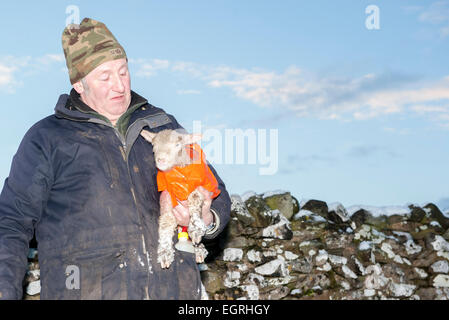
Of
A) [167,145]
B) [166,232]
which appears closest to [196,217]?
[166,232]

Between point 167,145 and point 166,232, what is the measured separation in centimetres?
63

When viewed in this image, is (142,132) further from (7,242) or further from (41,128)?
(7,242)

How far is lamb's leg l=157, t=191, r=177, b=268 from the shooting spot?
3357 mm

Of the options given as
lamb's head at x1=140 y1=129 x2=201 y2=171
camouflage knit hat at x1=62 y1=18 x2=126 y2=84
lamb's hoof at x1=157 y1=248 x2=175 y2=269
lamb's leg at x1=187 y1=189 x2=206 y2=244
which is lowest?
lamb's hoof at x1=157 y1=248 x2=175 y2=269

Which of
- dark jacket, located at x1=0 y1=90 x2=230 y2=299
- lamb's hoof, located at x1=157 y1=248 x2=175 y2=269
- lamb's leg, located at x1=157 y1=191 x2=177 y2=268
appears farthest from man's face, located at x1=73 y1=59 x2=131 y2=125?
lamb's hoof, located at x1=157 y1=248 x2=175 y2=269

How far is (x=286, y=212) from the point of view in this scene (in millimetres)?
9516

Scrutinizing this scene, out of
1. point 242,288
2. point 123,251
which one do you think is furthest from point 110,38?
point 242,288

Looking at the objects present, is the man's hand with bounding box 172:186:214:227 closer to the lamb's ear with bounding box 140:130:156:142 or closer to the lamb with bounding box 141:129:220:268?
the lamb with bounding box 141:129:220:268

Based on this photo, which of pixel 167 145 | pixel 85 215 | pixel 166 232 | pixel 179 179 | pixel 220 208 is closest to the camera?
pixel 85 215

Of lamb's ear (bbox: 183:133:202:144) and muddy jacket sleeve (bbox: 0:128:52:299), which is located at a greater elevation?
lamb's ear (bbox: 183:133:202:144)

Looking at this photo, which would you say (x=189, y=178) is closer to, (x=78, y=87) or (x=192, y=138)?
(x=192, y=138)

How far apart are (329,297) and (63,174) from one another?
280 inches

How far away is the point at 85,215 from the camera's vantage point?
326 cm

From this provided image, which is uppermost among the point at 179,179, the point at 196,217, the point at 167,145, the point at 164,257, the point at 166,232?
the point at 167,145
